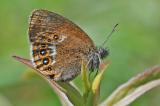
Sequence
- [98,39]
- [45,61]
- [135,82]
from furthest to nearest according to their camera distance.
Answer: [98,39] → [45,61] → [135,82]

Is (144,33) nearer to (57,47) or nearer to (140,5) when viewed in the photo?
(140,5)

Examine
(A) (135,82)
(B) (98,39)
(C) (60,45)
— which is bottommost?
(B) (98,39)

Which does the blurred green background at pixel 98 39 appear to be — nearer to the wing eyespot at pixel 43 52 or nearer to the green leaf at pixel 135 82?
the wing eyespot at pixel 43 52

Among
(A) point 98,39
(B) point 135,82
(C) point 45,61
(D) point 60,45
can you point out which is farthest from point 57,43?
(A) point 98,39

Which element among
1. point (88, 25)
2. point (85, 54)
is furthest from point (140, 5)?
point (85, 54)

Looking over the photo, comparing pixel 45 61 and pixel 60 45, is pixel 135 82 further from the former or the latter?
pixel 60 45

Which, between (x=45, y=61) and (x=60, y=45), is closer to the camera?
(x=45, y=61)
